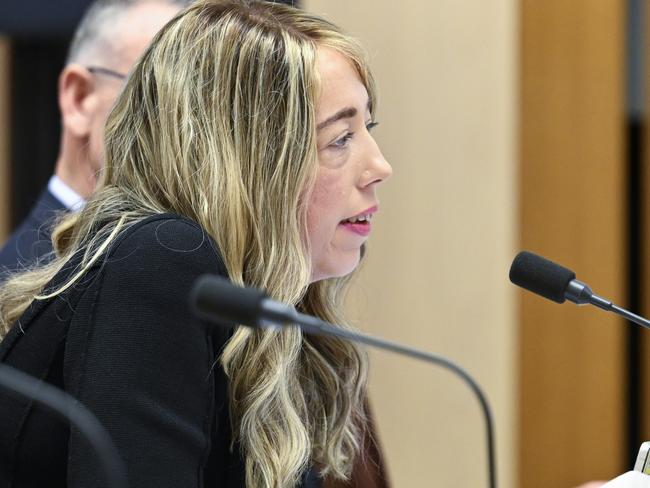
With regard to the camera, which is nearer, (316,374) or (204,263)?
(204,263)

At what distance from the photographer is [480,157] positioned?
3.28 m

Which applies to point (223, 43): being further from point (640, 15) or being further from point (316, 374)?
point (640, 15)

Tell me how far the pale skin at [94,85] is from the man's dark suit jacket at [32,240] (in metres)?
0.08

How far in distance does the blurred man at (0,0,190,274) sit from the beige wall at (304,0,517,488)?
1131mm

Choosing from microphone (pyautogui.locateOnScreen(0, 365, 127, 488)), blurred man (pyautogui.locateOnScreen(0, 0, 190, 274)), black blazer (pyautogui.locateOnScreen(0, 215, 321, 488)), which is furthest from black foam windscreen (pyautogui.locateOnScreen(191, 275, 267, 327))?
blurred man (pyautogui.locateOnScreen(0, 0, 190, 274))

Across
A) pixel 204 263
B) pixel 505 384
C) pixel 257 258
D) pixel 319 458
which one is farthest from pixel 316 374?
pixel 505 384

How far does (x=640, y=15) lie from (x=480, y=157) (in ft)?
1.96

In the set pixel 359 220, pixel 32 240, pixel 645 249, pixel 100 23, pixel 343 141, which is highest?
pixel 100 23

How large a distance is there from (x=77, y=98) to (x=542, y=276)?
4.24 feet

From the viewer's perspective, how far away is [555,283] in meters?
1.36

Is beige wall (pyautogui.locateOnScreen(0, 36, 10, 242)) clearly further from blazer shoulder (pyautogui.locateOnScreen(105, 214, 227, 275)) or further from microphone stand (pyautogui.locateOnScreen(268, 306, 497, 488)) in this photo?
microphone stand (pyautogui.locateOnScreen(268, 306, 497, 488))

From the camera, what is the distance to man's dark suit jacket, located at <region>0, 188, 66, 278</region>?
192 centimetres

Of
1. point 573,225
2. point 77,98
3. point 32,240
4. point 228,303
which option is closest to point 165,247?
point 228,303

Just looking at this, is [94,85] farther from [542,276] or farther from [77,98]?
[542,276]
